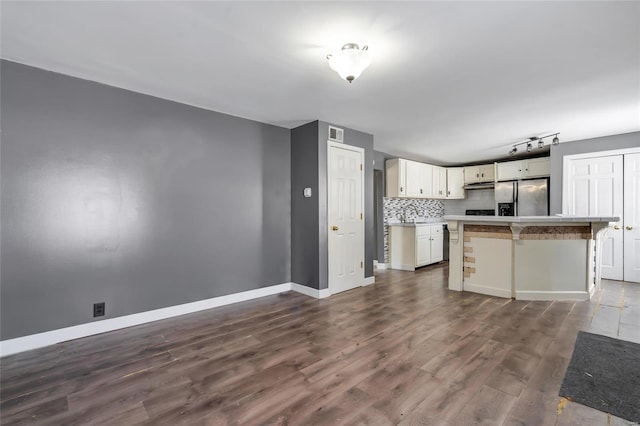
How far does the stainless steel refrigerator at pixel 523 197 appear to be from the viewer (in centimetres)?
566

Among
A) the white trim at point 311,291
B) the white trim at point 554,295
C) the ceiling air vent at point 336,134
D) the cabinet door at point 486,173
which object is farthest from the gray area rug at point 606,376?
the cabinet door at point 486,173

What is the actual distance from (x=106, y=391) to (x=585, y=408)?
300cm

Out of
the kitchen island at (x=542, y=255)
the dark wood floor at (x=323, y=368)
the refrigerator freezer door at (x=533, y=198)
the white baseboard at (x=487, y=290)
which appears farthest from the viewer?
the refrigerator freezer door at (x=533, y=198)

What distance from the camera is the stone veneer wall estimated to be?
238 inches

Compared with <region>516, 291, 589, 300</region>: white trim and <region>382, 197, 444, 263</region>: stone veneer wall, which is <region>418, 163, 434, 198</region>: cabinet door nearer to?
<region>382, 197, 444, 263</region>: stone veneer wall

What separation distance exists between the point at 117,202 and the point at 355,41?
8.94 ft

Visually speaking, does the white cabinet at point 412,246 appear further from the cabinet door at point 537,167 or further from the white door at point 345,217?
the cabinet door at point 537,167

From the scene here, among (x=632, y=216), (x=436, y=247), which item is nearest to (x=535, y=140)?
(x=632, y=216)

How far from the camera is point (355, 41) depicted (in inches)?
85.0

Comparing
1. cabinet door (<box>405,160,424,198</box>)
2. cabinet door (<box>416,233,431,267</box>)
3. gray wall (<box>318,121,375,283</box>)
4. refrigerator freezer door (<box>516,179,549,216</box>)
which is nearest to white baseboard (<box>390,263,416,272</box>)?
cabinet door (<box>416,233,431,267</box>)

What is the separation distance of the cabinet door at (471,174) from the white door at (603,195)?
6.18ft

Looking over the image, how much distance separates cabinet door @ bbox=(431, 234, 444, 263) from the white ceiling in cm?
297

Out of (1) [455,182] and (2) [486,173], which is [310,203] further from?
(2) [486,173]

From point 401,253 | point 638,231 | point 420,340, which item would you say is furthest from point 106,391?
point 638,231
